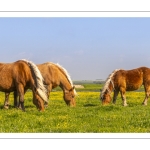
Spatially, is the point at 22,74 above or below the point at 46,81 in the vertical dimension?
above

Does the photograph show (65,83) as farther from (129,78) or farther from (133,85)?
(133,85)

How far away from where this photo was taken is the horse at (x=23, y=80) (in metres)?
17.4

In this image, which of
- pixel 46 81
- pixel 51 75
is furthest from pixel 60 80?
pixel 46 81

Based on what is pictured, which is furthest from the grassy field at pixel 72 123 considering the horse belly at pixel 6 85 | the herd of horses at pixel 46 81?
the horse belly at pixel 6 85

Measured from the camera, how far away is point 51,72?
69.9 feet

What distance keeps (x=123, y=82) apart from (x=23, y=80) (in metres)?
7.39

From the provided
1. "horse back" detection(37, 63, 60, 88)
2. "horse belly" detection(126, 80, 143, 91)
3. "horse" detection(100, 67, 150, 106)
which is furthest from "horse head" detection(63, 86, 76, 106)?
"horse belly" detection(126, 80, 143, 91)

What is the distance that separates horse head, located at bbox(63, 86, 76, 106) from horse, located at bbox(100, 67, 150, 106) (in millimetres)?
1959

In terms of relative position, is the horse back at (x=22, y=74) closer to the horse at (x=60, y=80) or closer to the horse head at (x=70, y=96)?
the horse at (x=60, y=80)

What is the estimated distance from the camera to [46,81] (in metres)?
21.3
